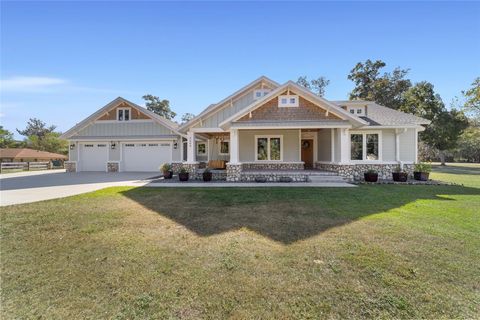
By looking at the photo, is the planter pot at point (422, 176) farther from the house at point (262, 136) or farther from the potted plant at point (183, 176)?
the potted plant at point (183, 176)

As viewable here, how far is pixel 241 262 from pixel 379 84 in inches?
1448

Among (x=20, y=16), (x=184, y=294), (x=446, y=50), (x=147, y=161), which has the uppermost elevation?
(x=446, y=50)

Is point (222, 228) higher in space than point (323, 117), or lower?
lower

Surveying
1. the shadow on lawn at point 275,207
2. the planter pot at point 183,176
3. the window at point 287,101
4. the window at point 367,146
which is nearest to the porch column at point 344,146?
the window at point 367,146

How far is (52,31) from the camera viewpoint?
10.1 meters

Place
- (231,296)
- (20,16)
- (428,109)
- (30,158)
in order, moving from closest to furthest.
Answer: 1. (231,296)
2. (20,16)
3. (428,109)
4. (30,158)

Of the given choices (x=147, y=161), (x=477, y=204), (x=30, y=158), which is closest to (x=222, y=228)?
(x=477, y=204)

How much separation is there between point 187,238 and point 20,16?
10826 millimetres

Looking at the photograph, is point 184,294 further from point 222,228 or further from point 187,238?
point 222,228

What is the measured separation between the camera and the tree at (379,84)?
1271 inches

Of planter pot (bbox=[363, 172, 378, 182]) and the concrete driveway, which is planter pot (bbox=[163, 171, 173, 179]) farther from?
planter pot (bbox=[363, 172, 378, 182])

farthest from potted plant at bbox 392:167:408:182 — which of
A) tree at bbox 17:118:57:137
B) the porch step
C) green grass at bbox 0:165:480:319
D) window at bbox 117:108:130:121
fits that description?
tree at bbox 17:118:57:137

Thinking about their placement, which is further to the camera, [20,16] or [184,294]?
[20,16]

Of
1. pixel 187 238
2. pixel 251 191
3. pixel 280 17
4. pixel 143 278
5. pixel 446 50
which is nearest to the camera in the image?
pixel 143 278
